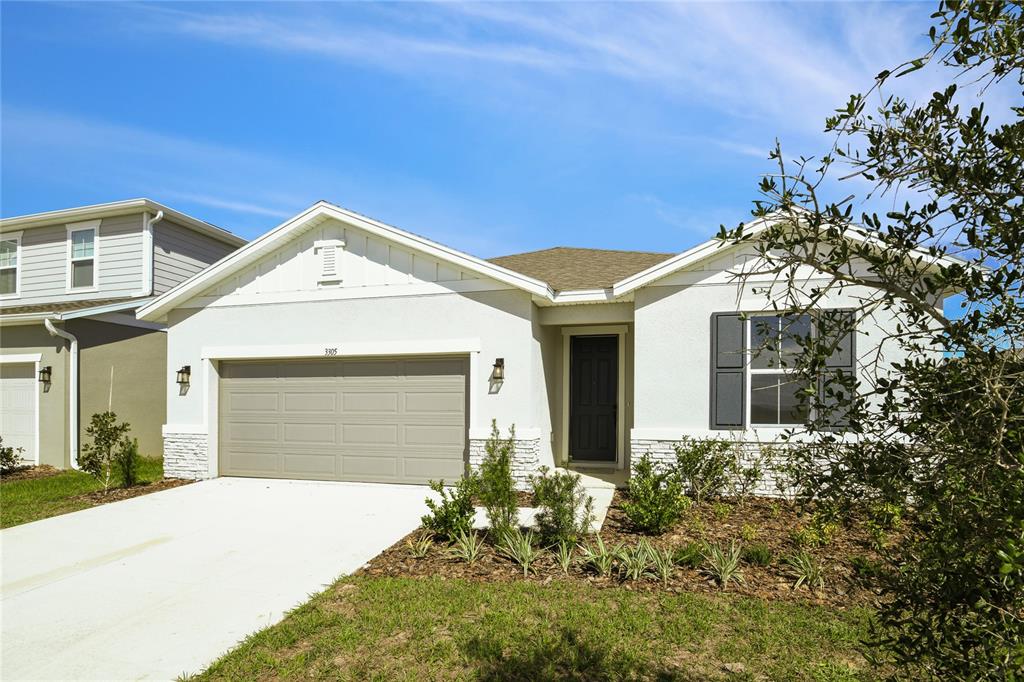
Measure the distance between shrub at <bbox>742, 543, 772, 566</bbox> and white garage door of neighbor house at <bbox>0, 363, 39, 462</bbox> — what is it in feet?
49.0

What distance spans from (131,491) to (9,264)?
10646 millimetres

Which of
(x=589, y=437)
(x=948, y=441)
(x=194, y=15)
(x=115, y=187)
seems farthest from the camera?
(x=115, y=187)

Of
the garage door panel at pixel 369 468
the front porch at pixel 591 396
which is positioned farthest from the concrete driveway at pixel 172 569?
the front porch at pixel 591 396

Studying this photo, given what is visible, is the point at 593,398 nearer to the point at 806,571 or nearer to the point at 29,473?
the point at 806,571

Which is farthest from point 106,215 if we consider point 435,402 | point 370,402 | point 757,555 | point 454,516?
point 757,555

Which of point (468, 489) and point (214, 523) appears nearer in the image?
point (468, 489)

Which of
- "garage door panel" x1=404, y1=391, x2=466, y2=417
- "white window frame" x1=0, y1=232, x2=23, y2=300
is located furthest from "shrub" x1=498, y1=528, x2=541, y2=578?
"white window frame" x1=0, y1=232, x2=23, y2=300

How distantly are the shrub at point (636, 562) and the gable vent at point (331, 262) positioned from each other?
7.30m

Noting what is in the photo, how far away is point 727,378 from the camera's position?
9.61 metres

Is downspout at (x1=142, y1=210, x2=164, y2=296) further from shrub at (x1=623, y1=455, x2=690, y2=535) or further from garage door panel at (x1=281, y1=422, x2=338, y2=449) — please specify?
shrub at (x1=623, y1=455, x2=690, y2=535)

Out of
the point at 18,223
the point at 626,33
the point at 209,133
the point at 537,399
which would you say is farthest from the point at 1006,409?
the point at 18,223

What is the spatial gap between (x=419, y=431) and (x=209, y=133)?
21.8ft

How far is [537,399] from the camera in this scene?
1072 cm

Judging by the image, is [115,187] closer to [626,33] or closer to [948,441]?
[626,33]
